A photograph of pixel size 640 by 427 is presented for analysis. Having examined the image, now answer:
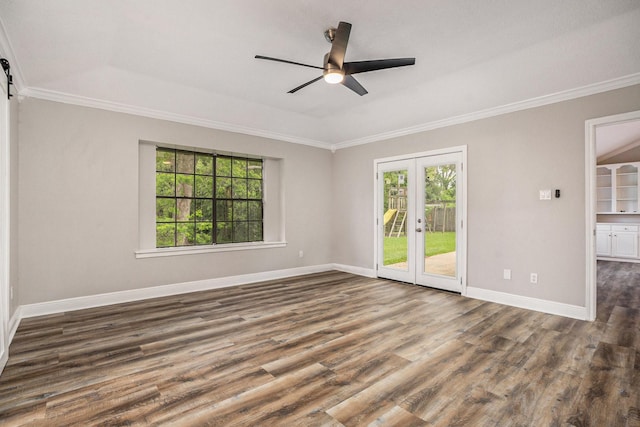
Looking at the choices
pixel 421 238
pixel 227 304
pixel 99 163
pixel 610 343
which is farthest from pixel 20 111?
pixel 610 343

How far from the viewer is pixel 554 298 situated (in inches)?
156

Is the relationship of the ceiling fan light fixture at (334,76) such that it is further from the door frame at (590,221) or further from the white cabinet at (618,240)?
the white cabinet at (618,240)

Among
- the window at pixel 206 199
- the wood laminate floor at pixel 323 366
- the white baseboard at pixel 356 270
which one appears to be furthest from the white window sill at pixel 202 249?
the white baseboard at pixel 356 270

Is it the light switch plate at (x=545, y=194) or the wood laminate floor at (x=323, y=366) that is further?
the light switch plate at (x=545, y=194)

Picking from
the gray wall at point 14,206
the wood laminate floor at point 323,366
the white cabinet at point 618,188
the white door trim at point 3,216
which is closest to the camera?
the wood laminate floor at point 323,366

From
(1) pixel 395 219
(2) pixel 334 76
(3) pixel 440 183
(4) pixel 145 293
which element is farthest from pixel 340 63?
(4) pixel 145 293

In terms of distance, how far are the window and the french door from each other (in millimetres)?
2353

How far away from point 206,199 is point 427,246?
375 cm

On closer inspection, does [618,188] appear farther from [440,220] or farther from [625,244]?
[440,220]

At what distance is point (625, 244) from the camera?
766cm

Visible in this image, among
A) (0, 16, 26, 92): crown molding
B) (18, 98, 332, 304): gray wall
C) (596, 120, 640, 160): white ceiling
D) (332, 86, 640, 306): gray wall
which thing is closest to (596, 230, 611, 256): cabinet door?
(596, 120, 640, 160): white ceiling

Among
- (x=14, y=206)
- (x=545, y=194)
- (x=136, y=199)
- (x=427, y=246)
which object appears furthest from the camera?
(x=427, y=246)

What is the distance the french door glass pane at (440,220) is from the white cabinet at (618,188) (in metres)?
6.05

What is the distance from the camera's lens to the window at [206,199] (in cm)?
496
